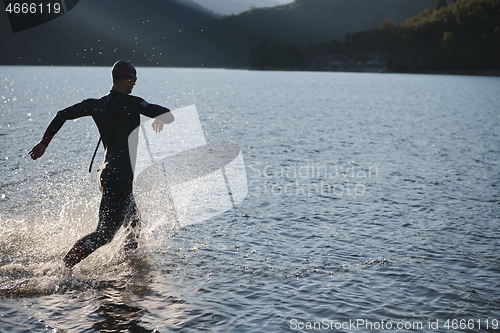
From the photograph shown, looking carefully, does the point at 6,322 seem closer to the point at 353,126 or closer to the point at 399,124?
the point at 353,126

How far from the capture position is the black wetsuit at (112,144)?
7.10 m

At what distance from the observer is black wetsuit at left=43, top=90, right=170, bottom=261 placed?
710cm

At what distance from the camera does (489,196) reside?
1465cm

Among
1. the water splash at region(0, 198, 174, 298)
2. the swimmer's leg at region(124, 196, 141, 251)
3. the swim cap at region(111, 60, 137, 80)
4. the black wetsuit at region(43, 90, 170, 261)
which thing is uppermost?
the swim cap at region(111, 60, 137, 80)

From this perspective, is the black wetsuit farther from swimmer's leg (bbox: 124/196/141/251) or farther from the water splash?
the water splash

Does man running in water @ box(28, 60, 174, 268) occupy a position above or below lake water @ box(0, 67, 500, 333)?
above

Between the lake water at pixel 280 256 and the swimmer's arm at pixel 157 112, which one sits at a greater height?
the swimmer's arm at pixel 157 112

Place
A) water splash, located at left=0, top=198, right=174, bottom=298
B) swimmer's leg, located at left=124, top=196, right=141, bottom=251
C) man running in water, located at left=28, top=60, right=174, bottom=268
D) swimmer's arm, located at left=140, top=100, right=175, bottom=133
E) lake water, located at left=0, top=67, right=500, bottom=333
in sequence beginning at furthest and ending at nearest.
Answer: swimmer's leg, located at left=124, top=196, right=141, bottom=251, water splash, located at left=0, top=198, right=174, bottom=298, man running in water, located at left=28, top=60, right=174, bottom=268, swimmer's arm, located at left=140, top=100, right=175, bottom=133, lake water, located at left=0, top=67, right=500, bottom=333

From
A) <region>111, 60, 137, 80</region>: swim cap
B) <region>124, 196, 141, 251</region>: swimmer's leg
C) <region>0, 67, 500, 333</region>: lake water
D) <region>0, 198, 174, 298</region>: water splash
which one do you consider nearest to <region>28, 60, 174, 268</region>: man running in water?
<region>111, 60, 137, 80</region>: swim cap

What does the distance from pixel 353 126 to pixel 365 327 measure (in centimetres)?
2877

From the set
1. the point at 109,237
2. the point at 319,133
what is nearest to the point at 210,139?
the point at 319,133

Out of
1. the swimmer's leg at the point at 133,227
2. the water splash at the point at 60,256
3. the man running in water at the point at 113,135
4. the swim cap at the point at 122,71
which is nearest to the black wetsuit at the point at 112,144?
the man running in water at the point at 113,135

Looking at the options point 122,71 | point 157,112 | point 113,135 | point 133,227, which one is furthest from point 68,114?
point 133,227

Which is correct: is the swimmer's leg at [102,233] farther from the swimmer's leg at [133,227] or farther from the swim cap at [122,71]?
the swim cap at [122,71]
